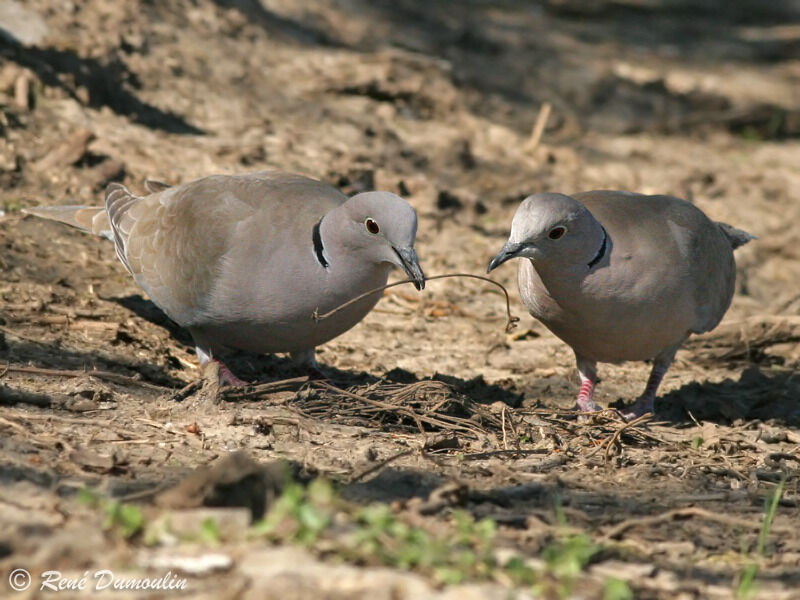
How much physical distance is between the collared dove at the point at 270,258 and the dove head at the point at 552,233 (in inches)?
17.8

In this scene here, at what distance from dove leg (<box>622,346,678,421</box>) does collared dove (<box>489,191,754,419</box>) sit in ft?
0.10

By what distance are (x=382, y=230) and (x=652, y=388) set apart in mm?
1855

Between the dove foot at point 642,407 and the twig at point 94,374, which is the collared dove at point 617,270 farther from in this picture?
the twig at point 94,374

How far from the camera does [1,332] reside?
4969 mm

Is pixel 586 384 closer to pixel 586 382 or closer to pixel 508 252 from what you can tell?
pixel 586 382

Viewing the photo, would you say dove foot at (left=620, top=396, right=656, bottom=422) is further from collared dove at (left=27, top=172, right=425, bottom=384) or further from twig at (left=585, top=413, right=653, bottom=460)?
collared dove at (left=27, top=172, right=425, bottom=384)

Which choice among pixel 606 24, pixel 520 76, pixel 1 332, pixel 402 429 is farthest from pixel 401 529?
pixel 606 24

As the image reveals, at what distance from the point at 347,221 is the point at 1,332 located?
5.65ft

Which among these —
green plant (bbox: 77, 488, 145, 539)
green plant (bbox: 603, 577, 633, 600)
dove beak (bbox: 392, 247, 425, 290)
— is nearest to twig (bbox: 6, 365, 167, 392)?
dove beak (bbox: 392, 247, 425, 290)

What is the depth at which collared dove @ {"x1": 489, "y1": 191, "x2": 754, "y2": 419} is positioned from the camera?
15.3 feet

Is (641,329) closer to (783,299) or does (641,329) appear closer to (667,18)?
(783,299)

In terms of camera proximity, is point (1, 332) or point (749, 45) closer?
point (1, 332)

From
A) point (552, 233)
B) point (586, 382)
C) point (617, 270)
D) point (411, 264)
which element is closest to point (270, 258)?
point (411, 264)

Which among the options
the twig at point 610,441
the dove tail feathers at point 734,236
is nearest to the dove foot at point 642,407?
the twig at point 610,441
